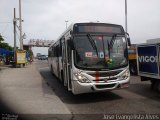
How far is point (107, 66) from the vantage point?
388 inches

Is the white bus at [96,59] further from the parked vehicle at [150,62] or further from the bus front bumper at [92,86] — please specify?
the parked vehicle at [150,62]

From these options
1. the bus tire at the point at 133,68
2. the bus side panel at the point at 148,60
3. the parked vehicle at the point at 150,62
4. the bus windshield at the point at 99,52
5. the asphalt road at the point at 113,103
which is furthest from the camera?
the bus tire at the point at 133,68

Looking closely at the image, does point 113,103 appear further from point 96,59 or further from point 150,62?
point 150,62

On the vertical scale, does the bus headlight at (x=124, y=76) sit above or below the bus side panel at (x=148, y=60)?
below

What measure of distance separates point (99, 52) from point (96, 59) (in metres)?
0.30

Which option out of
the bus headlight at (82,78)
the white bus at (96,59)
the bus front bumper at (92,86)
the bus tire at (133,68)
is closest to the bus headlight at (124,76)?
the white bus at (96,59)

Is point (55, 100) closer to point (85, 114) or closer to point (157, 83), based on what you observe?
point (85, 114)

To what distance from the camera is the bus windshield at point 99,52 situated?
9805 mm

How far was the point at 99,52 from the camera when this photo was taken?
9.92 m

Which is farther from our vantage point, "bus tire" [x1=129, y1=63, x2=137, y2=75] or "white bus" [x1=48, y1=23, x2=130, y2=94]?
"bus tire" [x1=129, y1=63, x2=137, y2=75]

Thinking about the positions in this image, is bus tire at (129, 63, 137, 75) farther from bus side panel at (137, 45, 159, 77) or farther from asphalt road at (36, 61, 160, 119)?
asphalt road at (36, 61, 160, 119)

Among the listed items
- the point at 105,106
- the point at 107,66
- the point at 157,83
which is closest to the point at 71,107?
the point at 105,106

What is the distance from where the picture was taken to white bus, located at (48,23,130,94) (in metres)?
9.71

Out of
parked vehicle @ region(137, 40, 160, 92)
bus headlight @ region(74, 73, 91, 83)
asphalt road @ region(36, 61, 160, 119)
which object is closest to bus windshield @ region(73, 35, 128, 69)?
bus headlight @ region(74, 73, 91, 83)
